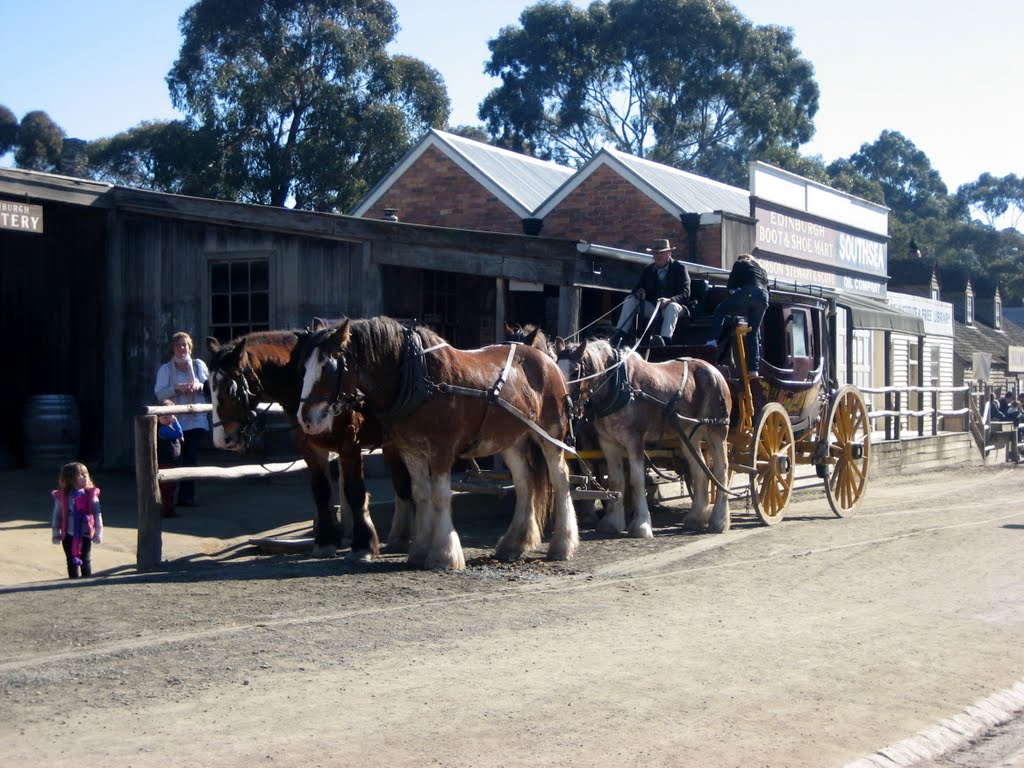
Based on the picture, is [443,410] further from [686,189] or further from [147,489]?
[686,189]

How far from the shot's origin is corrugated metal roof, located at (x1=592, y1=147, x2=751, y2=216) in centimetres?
2362

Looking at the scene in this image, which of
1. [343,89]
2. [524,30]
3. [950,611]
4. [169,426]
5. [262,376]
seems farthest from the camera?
[524,30]

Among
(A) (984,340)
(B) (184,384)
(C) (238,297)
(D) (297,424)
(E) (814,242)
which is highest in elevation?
(E) (814,242)

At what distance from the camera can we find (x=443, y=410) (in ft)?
27.5

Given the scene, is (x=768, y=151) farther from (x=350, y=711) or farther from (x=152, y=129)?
(x=350, y=711)

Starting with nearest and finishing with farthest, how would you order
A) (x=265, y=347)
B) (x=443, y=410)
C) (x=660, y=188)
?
(x=443, y=410) < (x=265, y=347) < (x=660, y=188)

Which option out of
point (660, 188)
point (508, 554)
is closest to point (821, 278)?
point (660, 188)

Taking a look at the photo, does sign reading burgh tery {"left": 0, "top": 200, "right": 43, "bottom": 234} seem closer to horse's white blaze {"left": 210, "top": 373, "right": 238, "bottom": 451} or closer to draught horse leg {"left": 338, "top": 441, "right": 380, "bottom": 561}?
horse's white blaze {"left": 210, "top": 373, "right": 238, "bottom": 451}

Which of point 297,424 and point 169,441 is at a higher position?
point 297,424

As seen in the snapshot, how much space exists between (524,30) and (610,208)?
30.6 meters

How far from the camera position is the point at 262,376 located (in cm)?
866

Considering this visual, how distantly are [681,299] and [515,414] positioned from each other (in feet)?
12.2

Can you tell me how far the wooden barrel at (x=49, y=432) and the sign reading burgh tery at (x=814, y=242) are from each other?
44.8 feet

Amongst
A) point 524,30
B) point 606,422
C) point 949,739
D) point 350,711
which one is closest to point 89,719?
point 350,711
